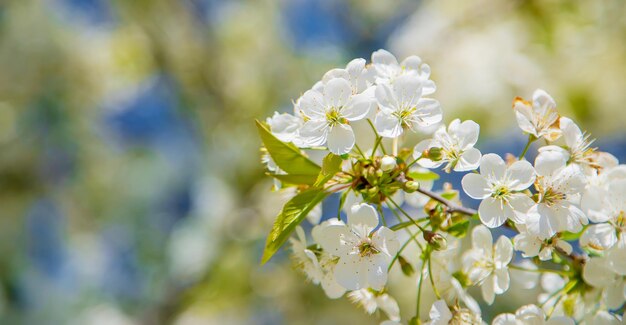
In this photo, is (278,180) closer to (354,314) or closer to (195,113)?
(354,314)

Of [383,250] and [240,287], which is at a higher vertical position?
[383,250]

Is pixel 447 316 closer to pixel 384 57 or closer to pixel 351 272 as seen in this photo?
pixel 351 272

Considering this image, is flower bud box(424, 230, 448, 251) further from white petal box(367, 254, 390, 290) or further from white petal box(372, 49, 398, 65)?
white petal box(372, 49, 398, 65)

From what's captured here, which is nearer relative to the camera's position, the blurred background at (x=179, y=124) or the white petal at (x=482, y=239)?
the white petal at (x=482, y=239)

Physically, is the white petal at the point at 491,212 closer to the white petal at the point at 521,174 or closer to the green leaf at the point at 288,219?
the white petal at the point at 521,174

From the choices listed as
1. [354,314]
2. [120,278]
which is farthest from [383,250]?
[120,278]

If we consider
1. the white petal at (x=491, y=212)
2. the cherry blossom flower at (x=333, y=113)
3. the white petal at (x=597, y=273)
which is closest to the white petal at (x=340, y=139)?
the cherry blossom flower at (x=333, y=113)
